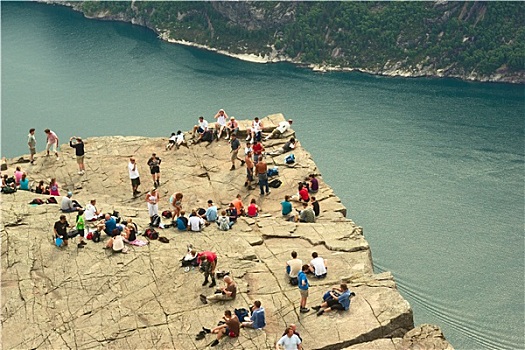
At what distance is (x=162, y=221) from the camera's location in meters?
37.6

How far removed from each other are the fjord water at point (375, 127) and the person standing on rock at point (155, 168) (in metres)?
18.0

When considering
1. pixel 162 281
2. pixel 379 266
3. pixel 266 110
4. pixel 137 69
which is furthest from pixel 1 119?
pixel 162 281

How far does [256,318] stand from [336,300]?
11.2 feet

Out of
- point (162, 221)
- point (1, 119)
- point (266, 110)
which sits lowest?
point (1, 119)

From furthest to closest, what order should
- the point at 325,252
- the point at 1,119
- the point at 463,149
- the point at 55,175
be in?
the point at 1,119, the point at 463,149, the point at 55,175, the point at 325,252

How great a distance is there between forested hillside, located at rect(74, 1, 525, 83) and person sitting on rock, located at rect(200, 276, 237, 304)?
3163 inches

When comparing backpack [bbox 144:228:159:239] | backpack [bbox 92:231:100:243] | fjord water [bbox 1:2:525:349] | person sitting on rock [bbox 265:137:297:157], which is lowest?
fjord water [bbox 1:2:525:349]

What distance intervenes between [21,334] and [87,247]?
5625 mm

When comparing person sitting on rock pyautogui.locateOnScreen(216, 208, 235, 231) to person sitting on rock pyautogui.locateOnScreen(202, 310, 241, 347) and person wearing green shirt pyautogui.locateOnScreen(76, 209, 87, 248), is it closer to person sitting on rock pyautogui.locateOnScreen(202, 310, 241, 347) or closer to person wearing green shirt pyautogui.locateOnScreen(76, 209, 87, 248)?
person wearing green shirt pyautogui.locateOnScreen(76, 209, 87, 248)

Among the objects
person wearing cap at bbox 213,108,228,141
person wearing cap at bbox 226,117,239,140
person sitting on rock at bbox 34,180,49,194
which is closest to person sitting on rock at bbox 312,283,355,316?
person sitting on rock at bbox 34,180,49,194

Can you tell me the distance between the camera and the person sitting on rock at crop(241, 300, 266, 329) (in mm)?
28969

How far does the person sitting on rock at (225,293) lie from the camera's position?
30859mm

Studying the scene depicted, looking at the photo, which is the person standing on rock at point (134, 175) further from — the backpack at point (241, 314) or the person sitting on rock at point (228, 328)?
the person sitting on rock at point (228, 328)

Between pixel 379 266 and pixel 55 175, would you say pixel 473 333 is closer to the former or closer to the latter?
pixel 379 266
